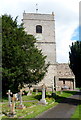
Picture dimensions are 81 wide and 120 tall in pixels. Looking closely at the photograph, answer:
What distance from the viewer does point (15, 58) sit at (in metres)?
21.3

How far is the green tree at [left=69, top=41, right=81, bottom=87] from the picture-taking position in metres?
50.8

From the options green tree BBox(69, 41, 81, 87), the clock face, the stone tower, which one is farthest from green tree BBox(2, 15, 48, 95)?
green tree BBox(69, 41, 81, 87)

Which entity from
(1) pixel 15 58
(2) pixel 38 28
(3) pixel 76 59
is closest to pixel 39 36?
(2) pixel 38 28

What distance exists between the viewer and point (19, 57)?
70.3 feet

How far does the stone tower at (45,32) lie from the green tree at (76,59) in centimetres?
1690

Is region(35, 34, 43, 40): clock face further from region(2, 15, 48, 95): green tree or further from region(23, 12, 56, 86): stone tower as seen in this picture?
region(2, 15, 48, 95): green tree

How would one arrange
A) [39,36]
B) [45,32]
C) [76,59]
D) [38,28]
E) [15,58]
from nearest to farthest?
[15,58] → [39,36] → [45,32] → [38,28] → [76,59]

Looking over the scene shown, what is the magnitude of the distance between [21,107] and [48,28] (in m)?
23.3

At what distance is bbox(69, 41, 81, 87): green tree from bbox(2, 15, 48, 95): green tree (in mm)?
27027

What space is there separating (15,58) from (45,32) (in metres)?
15.9

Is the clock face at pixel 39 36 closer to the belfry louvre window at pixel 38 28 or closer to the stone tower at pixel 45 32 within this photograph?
the stone tower at pixel 45 32

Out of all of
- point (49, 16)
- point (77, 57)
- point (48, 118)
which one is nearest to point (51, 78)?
point (49, 16)

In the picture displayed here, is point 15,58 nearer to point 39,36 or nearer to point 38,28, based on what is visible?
point 39,36

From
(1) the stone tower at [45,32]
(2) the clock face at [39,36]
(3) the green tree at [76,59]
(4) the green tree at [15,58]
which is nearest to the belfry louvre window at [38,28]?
(1) the stone tower at [45,32]
